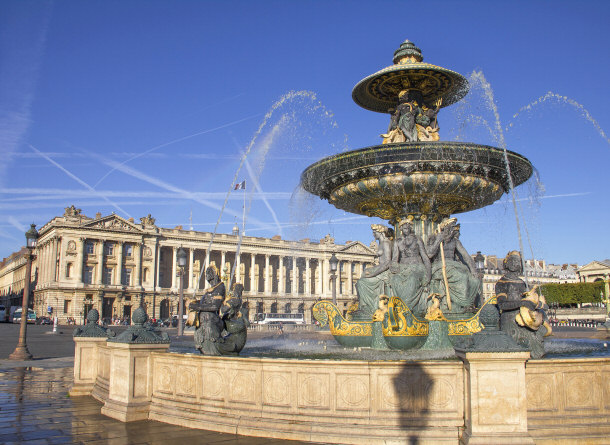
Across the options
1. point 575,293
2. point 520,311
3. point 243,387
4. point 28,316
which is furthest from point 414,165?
point 575,293

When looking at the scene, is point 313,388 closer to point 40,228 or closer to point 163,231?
point 163,231

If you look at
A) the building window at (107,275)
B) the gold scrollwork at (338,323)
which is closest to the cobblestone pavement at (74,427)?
the gold scrollwork at (338,323)

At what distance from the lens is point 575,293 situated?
8081 cm

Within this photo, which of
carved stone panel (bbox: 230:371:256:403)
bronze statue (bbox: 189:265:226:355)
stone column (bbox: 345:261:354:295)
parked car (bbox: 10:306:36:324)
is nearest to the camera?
carved stone panel (bbox: 230:371:256:403)

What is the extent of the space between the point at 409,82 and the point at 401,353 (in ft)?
17.7

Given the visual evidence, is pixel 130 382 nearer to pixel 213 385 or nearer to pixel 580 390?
pixel 213 385

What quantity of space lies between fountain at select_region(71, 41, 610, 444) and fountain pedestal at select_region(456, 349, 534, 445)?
0.03 ft

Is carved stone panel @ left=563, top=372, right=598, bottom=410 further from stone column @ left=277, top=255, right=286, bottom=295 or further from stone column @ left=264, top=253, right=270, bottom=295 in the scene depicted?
stone column @ left=277, top=255, right=286, bottom=295

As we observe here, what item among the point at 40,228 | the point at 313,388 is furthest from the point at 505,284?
the point at 40,228

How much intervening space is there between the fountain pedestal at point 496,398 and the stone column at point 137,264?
80.6 metres

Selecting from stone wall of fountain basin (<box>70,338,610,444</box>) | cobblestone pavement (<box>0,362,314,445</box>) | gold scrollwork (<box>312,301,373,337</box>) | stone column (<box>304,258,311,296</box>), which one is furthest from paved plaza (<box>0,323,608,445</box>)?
stone column (<box>304,258,311,296</box>)

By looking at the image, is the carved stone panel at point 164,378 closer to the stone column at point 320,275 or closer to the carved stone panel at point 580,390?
the carved stone panel at point 580,390

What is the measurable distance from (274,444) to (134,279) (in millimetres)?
80318

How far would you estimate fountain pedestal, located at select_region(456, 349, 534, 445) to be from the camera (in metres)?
4.78
